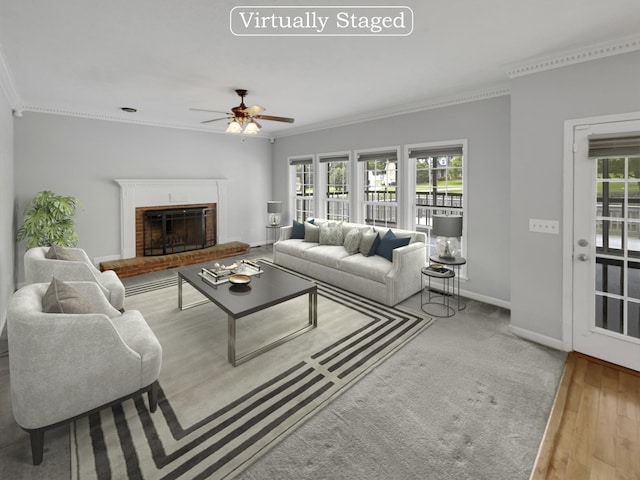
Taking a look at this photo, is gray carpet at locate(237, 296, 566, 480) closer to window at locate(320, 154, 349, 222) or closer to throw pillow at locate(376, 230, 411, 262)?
throw pillow at locate(376, 230, 411, 262)

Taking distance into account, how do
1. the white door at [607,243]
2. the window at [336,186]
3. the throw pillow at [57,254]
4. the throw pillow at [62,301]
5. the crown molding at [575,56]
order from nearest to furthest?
the throw pillow at [62,301] < the crown molding at [575,56] < the white door at [607,243] < the throw pillow at [57,254] < the window at [336,186]

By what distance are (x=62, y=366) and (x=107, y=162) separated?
475cm

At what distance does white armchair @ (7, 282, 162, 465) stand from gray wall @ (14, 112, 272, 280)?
150 inches

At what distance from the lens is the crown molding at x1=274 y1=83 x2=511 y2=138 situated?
3889 millimetres

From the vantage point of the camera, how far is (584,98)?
9.18 ft

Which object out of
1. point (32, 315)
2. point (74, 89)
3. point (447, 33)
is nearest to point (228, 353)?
point (32, 315)

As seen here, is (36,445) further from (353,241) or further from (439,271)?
(353,241)

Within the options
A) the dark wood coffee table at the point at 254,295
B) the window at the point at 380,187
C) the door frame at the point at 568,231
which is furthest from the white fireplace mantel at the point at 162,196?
the door frame at the point at 568,231

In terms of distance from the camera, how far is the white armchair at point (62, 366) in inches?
69.0

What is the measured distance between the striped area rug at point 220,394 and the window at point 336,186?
9.30 ft

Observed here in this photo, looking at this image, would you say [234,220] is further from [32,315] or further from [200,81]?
[32,315]

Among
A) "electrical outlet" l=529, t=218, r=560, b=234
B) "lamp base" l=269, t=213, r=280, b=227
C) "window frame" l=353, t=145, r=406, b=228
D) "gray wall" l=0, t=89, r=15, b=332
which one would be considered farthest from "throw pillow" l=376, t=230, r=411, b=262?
"gray wall" l=0, t=89, r=15, b=332

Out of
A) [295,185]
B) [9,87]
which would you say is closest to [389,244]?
[295,185]

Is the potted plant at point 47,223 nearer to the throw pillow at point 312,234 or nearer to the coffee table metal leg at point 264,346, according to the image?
the coffee table metal leg at point 264,346
